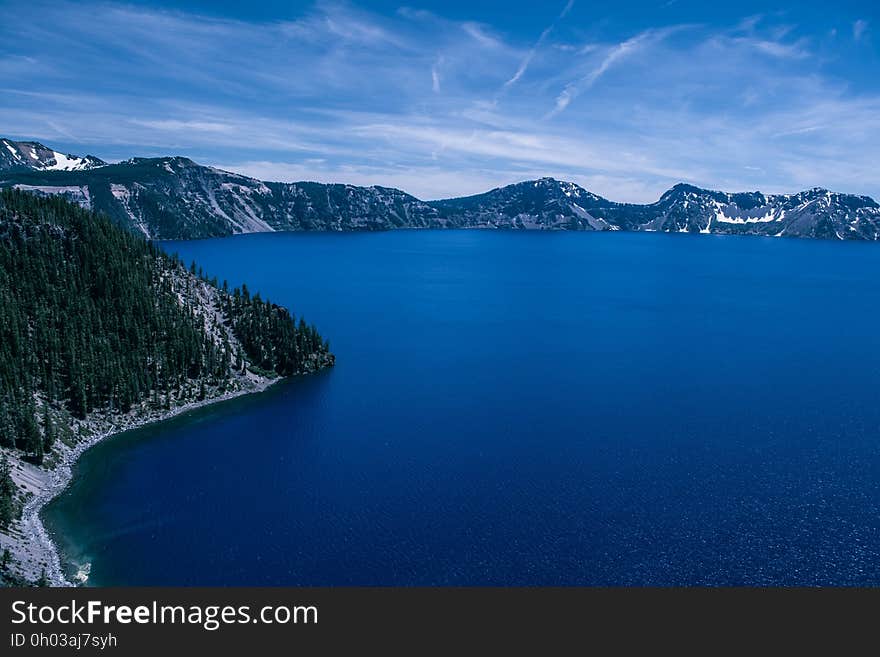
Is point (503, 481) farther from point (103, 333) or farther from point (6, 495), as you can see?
point (103, 333)

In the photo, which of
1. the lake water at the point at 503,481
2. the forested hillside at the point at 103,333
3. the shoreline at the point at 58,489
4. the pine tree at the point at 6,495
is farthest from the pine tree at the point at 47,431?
the pine tree at the point at 6,495

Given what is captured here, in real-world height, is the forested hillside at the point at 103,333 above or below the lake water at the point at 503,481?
above

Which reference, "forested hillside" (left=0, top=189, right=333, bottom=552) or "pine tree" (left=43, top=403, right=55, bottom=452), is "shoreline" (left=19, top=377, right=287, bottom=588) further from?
"pine tree" (left=43, top=403, right=55, bottom=452)

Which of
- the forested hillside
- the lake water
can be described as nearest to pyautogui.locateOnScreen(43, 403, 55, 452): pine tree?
the forested hillside

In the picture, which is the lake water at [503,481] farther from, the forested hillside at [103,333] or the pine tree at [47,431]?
the forested hillside at [103,333]

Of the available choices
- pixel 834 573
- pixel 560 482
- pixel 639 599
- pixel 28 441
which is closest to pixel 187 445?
pixel 28 441
